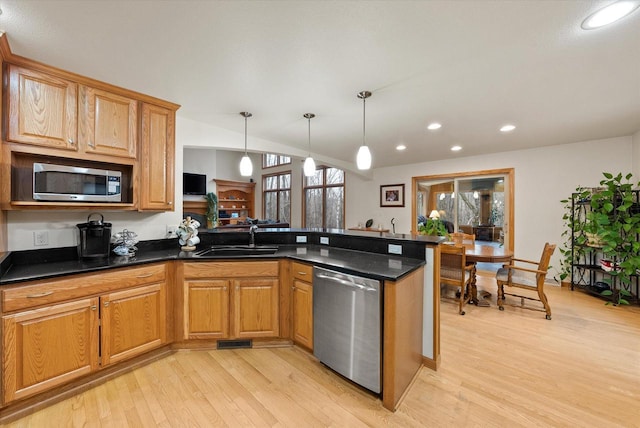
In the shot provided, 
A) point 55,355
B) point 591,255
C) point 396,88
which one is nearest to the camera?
point 55,355

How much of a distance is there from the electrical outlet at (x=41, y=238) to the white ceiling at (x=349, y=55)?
132 centimetres

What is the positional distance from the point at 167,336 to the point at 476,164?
578 cm

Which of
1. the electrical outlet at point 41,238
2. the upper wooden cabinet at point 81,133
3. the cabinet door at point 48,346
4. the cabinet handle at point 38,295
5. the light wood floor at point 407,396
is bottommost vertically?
the light wood floor at point 407,396

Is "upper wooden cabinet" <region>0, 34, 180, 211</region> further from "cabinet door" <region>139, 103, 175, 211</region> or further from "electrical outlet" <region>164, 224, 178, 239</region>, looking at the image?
"electrical outlet" <region>164, 224, 178, 239</region>

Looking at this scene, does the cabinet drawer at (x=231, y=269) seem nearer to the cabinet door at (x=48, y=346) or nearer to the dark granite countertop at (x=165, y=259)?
the dark granite countertop at (x=165, y=259)

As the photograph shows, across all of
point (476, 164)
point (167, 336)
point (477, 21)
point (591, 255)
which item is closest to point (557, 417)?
point (477, 21)

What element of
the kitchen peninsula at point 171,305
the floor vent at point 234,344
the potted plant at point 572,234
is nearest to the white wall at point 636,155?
the potted plant at point 572,234

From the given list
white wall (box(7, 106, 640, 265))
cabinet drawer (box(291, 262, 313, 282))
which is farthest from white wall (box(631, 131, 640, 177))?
cabinet drawer (box(291, 262, 313, 282))

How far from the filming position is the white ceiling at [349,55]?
4.68 ft

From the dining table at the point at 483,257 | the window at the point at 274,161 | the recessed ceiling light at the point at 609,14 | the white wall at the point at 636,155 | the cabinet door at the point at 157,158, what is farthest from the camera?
the window at the point at 274,161

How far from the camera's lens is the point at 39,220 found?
215cm

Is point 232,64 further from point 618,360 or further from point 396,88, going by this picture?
point 618,360

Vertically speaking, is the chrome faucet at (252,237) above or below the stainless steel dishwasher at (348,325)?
above

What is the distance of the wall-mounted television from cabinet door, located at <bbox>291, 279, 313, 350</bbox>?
282 inches
